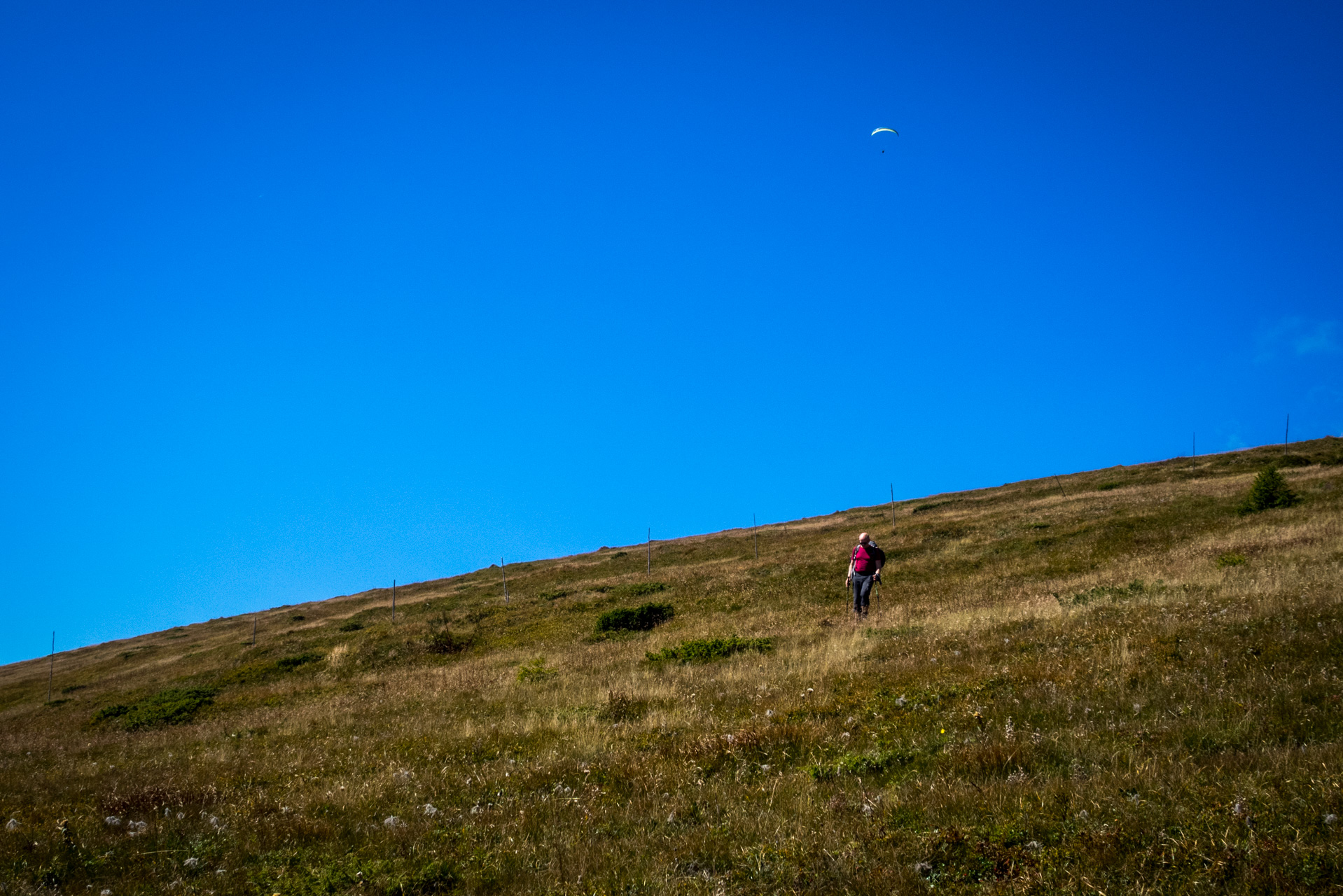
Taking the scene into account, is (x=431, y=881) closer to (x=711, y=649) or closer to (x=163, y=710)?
(x=711, y=649)

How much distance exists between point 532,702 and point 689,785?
8205 mm

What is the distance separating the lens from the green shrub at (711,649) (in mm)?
18391

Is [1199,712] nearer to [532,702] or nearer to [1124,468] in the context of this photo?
[532,702]

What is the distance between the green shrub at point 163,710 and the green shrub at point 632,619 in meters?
13.2

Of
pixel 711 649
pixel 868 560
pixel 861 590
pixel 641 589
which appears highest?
pixel 868 560

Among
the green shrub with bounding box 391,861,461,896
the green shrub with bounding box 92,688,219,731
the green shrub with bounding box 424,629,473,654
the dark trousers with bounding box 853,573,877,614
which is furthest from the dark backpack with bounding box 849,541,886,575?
the green shrub with bounding box 92,688,219,731

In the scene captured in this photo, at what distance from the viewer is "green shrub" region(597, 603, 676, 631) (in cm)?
2778

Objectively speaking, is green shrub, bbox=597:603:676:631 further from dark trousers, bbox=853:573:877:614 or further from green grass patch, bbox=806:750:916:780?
green grass patch, bbox=806:750:916:780

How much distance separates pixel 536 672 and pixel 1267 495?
2765 centimetres

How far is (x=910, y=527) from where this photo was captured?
144ft

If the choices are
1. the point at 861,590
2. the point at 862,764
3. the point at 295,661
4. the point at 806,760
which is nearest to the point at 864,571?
the point at 861,590

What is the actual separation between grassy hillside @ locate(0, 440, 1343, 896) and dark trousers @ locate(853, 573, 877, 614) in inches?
25.9

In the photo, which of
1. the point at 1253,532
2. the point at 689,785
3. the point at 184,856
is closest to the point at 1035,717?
the point at 689,785

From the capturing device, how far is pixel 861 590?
21.5 metres
